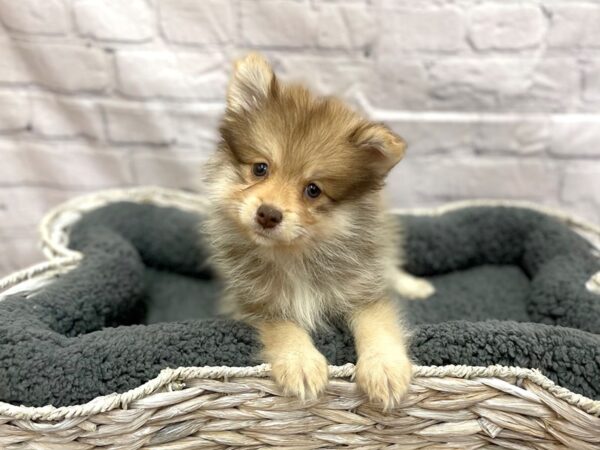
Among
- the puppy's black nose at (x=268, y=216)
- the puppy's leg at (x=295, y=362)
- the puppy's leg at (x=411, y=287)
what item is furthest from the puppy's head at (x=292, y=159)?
the puppy's leg at (x=411, y=287)

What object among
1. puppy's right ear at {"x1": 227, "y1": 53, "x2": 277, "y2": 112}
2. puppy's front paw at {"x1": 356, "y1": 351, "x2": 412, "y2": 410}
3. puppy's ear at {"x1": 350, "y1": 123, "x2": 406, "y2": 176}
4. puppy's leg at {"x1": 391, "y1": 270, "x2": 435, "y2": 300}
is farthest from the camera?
puppy's leg at {"x1": 391, "y1": 270, "x2": 435, "y2": 300}

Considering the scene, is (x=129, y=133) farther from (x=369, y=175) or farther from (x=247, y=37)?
(x=369, y=175)

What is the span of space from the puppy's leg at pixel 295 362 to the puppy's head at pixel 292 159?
0.22 metres

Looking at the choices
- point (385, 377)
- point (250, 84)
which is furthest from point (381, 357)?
point (250, 84)

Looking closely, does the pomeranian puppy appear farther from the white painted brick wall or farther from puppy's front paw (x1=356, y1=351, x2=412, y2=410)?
the white painted brick wall

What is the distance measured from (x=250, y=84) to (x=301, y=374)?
0.69 m

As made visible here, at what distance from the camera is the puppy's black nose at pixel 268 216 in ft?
3.90

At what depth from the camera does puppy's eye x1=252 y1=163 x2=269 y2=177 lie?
1325 mm

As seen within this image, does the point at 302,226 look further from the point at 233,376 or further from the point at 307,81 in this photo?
the point at 307,81

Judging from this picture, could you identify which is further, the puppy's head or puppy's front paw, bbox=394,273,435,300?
puppy's front paw, bbox=394,273,435,300

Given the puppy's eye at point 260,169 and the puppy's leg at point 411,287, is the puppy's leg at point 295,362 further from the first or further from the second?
the puppy's leg at point 411,287

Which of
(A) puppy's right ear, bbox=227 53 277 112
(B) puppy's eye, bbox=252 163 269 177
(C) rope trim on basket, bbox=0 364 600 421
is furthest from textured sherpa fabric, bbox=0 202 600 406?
(A) puppy's right ear, bbox=227 53 277 112

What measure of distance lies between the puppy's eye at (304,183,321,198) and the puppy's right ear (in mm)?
256

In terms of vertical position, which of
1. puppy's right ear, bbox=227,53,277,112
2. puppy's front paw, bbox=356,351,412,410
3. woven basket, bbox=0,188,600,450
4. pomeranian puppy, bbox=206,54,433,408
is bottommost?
woven basket, bbox=0,188,600,450
